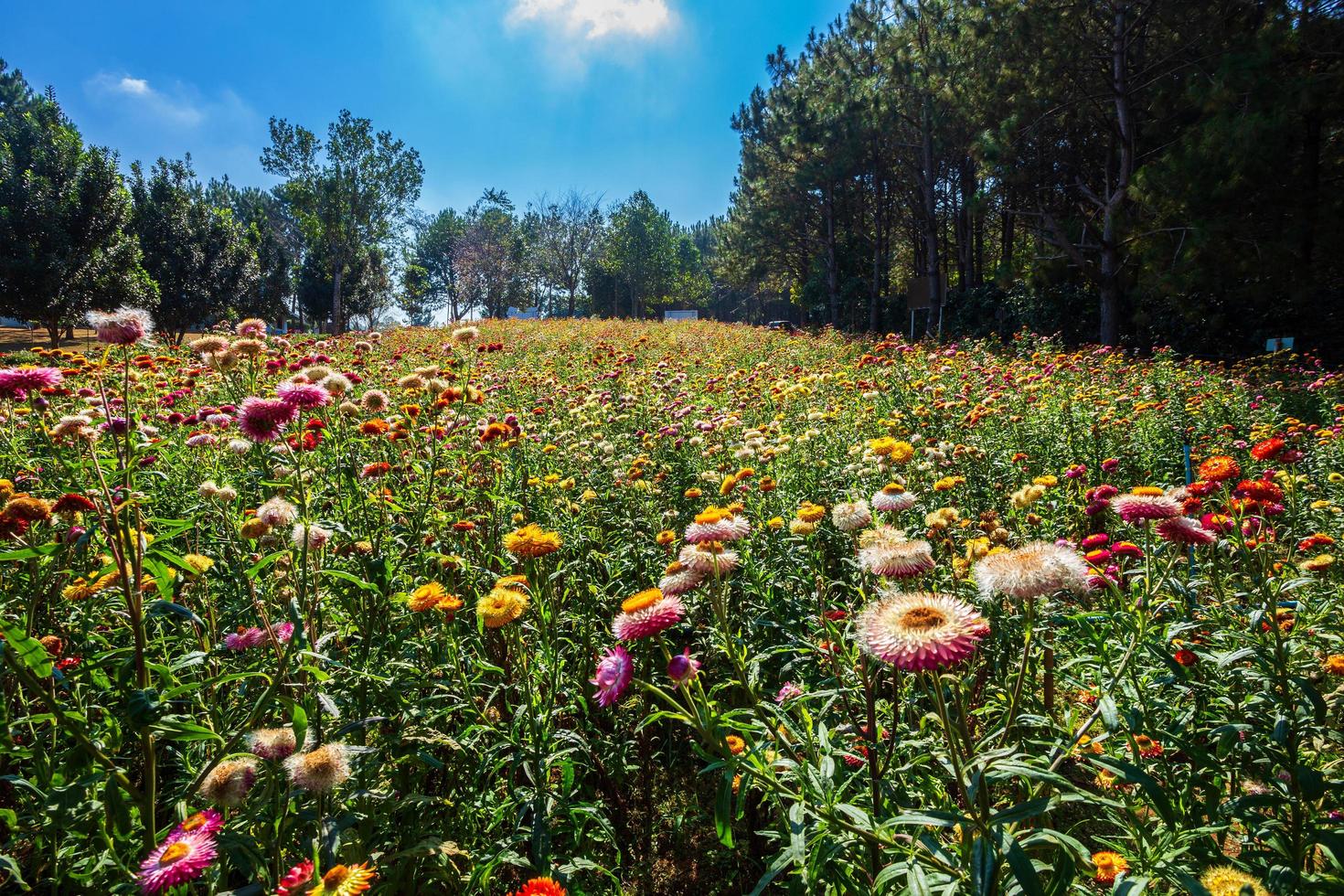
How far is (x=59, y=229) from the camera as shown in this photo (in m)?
18.9

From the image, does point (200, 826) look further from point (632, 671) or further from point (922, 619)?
point (922, 619)

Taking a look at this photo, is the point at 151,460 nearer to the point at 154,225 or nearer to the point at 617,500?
the point at 617,500

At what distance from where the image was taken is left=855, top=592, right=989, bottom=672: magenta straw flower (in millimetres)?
984

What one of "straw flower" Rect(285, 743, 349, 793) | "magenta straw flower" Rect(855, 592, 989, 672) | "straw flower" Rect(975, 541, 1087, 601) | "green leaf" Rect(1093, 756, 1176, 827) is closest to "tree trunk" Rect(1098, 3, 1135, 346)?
"straw flower" Rect(975, 541, 1087, 601)

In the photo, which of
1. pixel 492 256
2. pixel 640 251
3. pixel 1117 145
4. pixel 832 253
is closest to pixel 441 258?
pixel 492 256

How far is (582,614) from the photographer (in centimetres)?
262

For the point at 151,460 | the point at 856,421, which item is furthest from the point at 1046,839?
the point at 151,460

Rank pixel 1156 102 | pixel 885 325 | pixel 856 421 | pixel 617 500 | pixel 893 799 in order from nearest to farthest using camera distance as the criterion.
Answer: pixel 893 799
pixel 617 500
pixel 856 421
pixel 1156 102
pixel 885 325

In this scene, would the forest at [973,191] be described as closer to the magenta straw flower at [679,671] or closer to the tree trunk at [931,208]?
the tree trunk at [931,208]

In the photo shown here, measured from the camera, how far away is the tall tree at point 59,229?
18047 millimetres

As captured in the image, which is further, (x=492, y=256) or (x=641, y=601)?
(x=492, y=256)

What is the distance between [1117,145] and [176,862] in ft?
63.7

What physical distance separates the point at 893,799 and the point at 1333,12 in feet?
50.1

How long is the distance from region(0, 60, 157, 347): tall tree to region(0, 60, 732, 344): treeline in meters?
0.04
